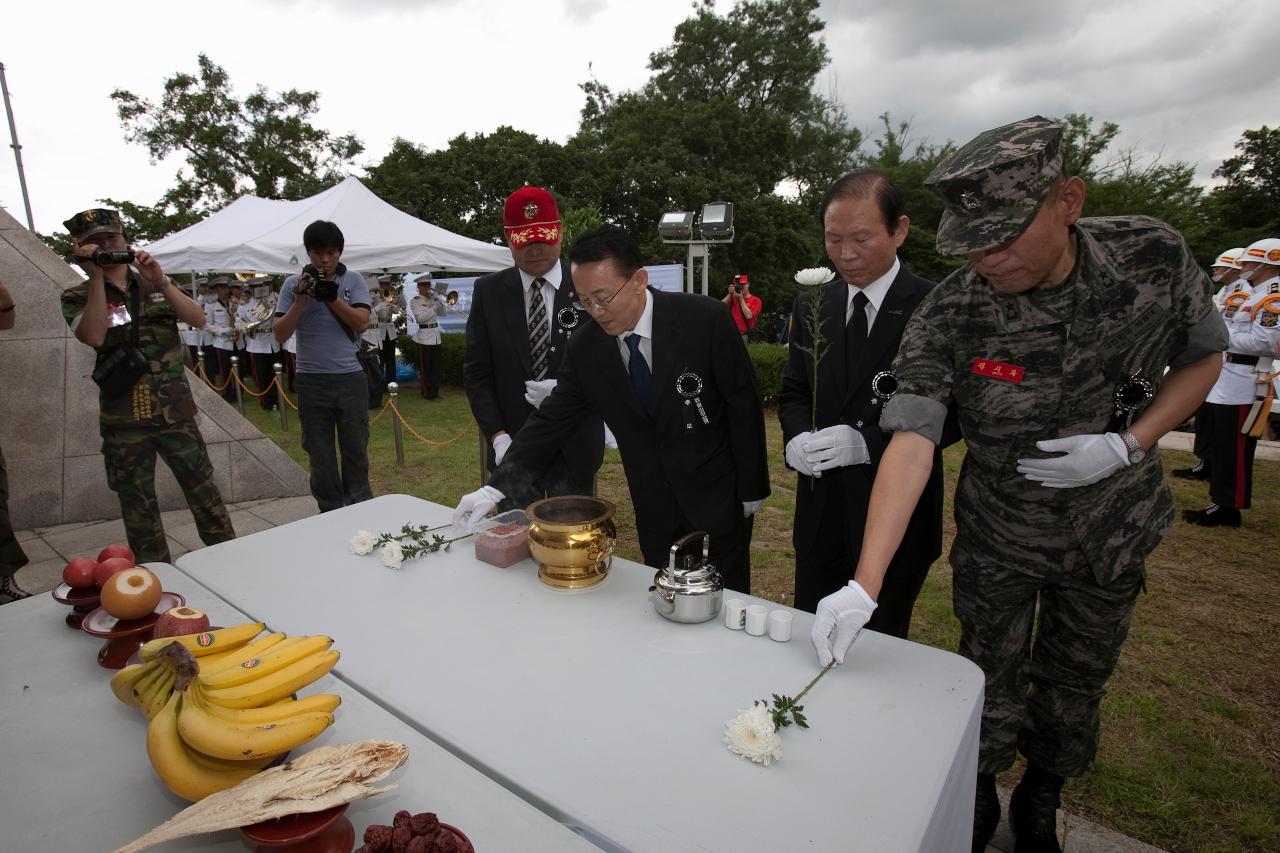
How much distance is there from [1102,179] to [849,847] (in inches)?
874

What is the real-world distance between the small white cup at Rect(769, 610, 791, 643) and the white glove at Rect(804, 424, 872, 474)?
0.73 meters

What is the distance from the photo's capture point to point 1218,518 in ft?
16.5

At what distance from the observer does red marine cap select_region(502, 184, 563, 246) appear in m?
3.19

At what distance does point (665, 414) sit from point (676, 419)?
43 mm

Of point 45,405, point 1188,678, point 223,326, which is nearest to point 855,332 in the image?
point 1188,678

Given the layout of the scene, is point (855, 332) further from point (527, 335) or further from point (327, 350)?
point (327, 350)

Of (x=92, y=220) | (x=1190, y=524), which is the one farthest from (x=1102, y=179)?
(x=92, y=220)

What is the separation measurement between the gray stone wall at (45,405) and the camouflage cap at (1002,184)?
16.9ft

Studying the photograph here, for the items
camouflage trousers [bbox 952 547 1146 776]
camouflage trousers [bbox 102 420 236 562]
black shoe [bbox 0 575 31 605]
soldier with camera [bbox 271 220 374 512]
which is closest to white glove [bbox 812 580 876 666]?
camouflage trousers [bbox 952 547 1146 776]

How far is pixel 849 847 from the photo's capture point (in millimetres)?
934

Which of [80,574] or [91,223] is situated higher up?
[91,223]

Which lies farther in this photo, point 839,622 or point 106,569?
point 106,569

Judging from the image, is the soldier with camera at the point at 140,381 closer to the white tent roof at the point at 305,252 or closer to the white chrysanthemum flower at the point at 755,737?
the white chrysanthemum flower at the point at 755,737

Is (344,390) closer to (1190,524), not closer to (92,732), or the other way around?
(92,732)
